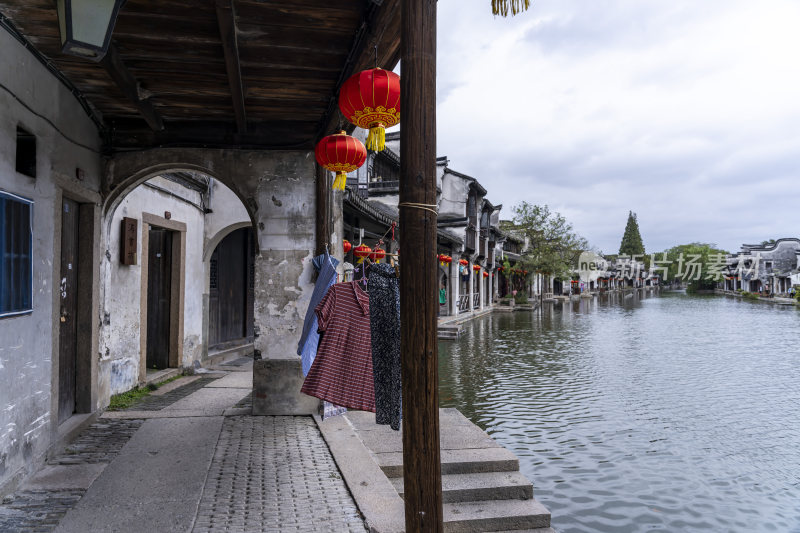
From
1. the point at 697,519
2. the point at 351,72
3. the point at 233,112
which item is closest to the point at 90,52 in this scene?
the point at 351,72

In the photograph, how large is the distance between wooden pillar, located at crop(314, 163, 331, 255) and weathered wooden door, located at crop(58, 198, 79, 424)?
2638mm

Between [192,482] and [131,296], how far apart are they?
452 cm

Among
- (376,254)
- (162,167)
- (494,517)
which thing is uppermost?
(162,167)

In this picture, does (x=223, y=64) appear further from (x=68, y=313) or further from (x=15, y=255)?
(x=68, y=313)

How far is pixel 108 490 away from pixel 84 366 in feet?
7.66

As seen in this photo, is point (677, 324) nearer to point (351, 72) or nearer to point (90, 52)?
point (351, 72)

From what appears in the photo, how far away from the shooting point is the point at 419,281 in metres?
2.63

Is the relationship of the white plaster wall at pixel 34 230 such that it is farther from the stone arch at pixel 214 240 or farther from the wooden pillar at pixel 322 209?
the stone arch at pixel 214 240

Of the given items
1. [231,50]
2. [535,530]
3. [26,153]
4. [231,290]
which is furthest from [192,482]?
[231,290]

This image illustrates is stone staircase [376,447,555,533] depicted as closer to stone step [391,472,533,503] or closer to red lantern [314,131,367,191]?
stone step [391,472,533,503]

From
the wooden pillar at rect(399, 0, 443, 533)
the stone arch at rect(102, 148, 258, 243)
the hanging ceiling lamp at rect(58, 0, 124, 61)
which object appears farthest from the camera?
the stone arch at rect(102, 148, 258, 243)

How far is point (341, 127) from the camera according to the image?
5.83m

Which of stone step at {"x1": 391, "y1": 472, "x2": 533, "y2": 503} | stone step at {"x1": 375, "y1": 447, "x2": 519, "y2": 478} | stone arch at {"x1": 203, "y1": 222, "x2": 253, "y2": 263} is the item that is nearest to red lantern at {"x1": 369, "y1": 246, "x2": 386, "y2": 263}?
stone arch at {"x1": 203, "y1": 222, "x2": 253, "y2": 263}

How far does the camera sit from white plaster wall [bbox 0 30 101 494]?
3822mm
